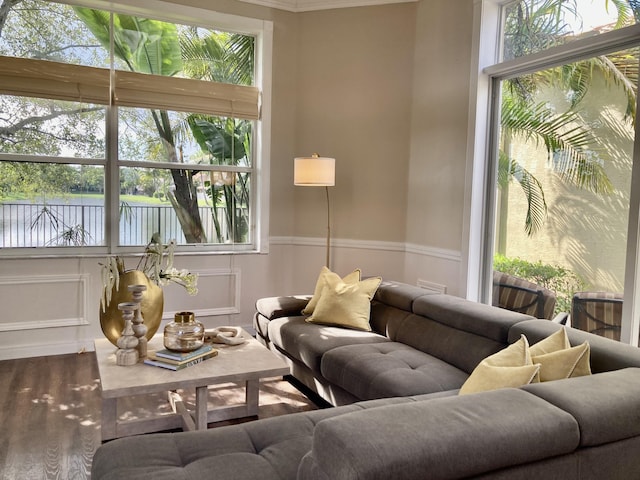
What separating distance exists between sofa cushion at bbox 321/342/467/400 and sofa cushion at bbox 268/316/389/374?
0.37 feet

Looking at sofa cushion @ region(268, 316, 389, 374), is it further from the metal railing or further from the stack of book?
the metal railing

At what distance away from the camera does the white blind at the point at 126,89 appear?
410 cm

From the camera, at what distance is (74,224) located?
173 inches

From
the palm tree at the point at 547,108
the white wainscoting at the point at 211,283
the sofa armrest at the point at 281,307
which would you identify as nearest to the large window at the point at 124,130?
the white wainscoting at the point at 211,283

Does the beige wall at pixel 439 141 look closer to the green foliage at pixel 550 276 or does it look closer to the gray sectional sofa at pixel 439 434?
the green foliage at pixel 550 276

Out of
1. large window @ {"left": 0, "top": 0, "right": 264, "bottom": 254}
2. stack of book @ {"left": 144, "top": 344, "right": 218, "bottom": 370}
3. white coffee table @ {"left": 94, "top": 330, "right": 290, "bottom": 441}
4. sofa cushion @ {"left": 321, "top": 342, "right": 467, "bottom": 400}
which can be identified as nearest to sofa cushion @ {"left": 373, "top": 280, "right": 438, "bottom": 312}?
sofa cushion @ {"left": 321, "top": 342, "right": 467, "bottom": 400}

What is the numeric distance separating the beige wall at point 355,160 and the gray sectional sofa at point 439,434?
1.74 meters

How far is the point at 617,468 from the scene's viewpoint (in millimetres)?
1576

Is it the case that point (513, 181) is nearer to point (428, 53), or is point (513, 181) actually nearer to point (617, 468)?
point (428, 53)

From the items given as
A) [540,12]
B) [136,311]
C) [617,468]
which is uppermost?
[540,12]

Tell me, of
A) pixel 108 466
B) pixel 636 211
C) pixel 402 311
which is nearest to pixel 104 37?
pixel 402 311

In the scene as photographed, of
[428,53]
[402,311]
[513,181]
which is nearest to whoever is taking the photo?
[402,311]

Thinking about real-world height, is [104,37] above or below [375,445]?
above

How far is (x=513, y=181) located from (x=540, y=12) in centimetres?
120
